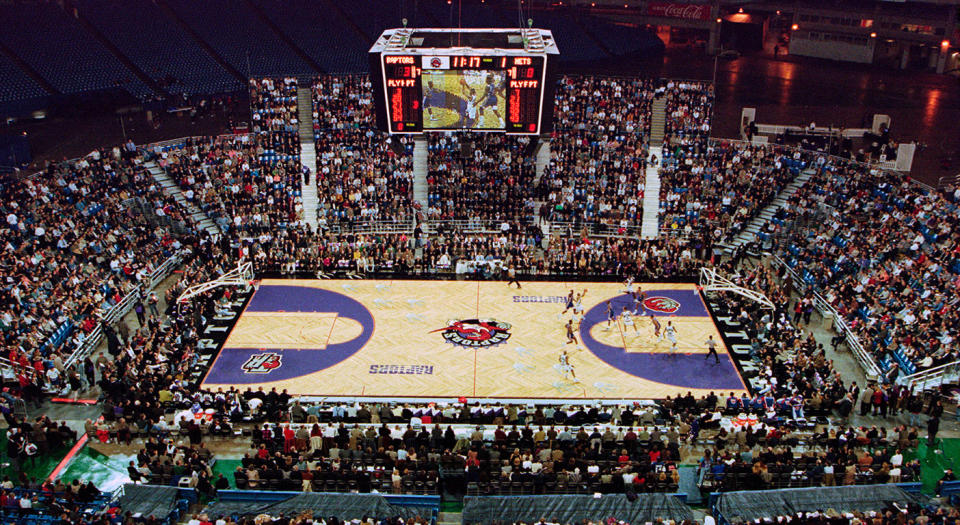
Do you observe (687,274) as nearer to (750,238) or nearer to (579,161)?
(750,238)

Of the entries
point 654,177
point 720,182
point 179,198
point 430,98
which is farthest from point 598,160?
point 179,198

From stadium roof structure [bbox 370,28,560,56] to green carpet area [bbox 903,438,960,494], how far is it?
21.4 meters

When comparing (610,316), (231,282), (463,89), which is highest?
(463,89)

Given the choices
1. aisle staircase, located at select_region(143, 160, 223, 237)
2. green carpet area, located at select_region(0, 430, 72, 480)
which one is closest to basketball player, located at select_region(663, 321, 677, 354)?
green carpet area, located at select_region(0, 430, 72, 480)

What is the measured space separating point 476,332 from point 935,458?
16813mm

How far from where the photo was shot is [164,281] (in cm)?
3788

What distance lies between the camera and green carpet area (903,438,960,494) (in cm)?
2509

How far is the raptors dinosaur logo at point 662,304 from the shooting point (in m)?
35.3

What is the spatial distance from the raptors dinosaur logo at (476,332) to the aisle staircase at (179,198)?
14383mm

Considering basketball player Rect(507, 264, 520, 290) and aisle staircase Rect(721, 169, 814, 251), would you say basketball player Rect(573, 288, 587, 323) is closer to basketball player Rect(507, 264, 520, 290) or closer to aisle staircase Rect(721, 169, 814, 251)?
basketball player Rect(507, 264, 520, 290)

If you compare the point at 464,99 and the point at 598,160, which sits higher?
the point at 464,99

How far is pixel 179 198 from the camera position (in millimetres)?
42688

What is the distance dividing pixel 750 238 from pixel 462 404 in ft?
68.7

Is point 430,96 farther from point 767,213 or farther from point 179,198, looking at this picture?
point 767,213
